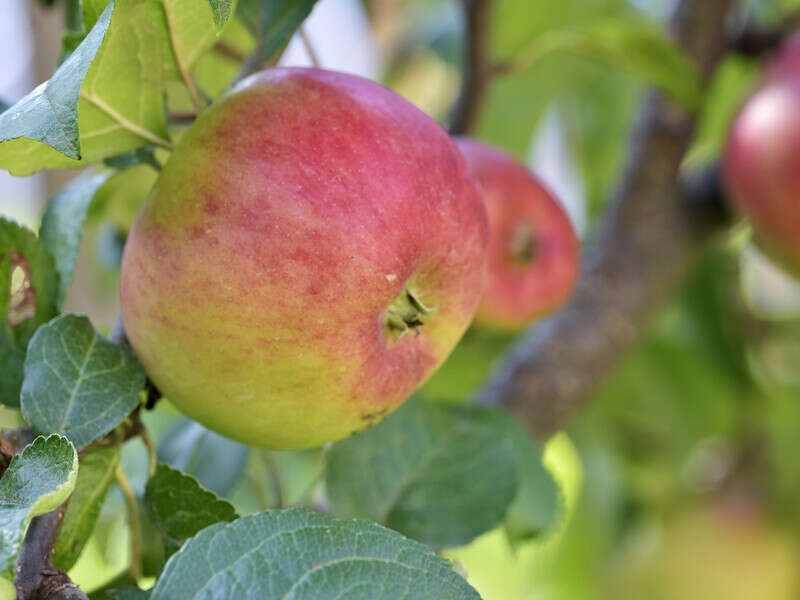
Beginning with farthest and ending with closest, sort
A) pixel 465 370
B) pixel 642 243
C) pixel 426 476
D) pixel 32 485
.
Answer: pixel 465 370
pixel 642 243
pixel 426 476
pixel 32 485

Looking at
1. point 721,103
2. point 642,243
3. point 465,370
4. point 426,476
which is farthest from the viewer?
point 721,103

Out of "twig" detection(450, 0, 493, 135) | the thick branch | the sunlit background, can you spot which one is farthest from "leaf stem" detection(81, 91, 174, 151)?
the sunlit background

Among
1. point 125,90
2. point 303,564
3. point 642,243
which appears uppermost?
point 125,90

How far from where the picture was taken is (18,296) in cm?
43

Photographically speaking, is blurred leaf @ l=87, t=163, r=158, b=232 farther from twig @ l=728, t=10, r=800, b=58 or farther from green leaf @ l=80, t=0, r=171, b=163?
twig @ l=728, t=10, r=800, b=58

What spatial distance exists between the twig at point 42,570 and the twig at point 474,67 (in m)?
0.49

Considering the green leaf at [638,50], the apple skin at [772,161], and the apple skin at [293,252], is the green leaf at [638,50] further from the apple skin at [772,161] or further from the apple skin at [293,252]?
the apple skin at [293,252]

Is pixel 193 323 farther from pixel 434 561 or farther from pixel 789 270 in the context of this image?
pixel 789 270

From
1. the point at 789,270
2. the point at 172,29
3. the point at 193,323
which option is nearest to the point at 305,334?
the point at 193,323

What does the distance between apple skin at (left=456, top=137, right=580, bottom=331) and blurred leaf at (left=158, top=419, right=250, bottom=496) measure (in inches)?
8.5

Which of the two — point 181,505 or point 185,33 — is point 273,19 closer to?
point 185,33

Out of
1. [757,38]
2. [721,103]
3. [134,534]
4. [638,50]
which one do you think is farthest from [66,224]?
[721,103]

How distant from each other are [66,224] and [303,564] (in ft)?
0.81

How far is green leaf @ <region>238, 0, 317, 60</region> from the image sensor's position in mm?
436
